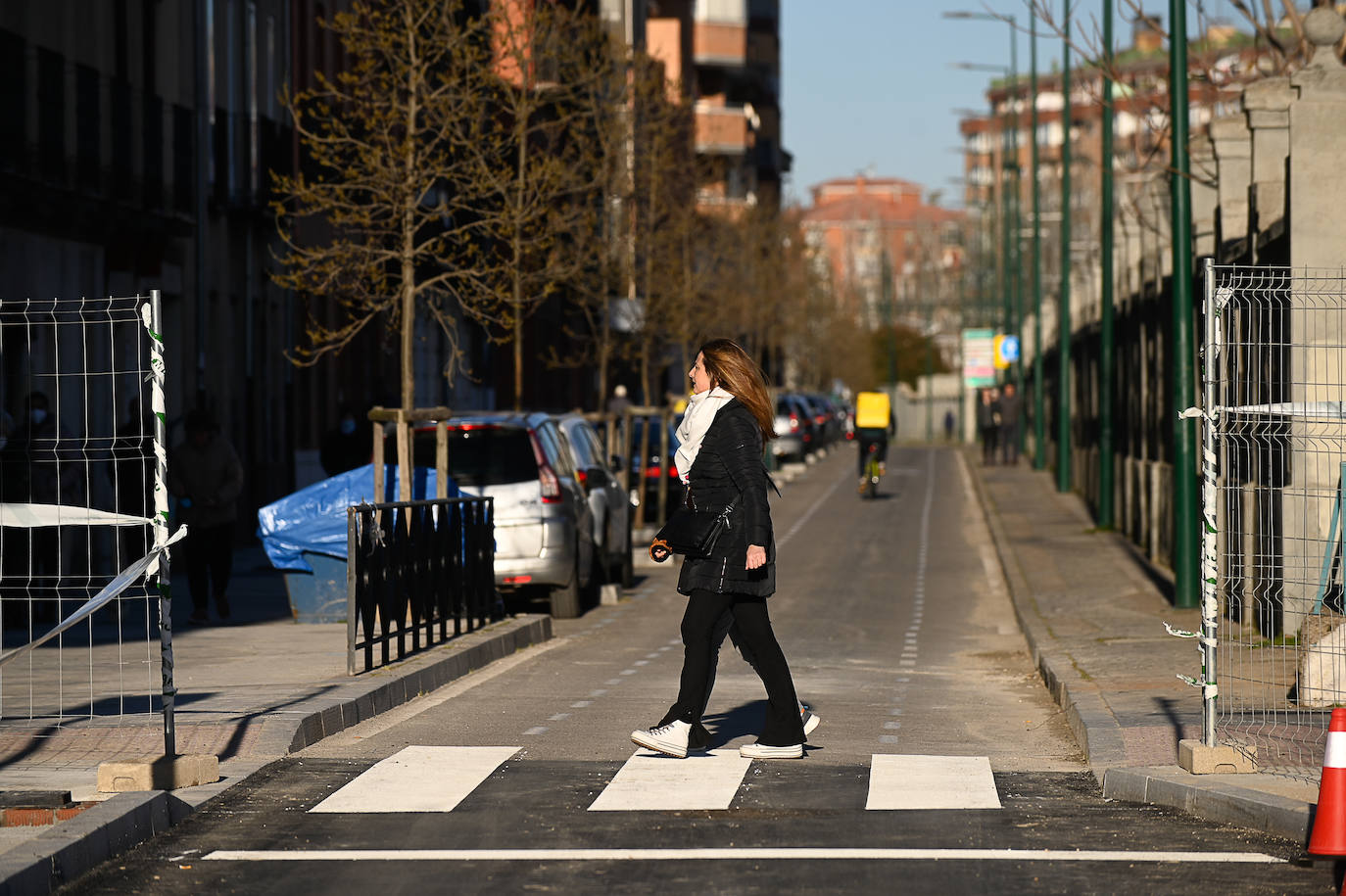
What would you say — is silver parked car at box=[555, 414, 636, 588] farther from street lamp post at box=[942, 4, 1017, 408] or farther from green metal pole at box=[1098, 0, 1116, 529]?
street lamp post at box=[942, 4, 1017, 408]

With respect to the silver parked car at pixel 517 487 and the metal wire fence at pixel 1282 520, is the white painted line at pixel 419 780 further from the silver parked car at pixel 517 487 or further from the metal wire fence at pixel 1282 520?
the silver parked car at pixel 517 487

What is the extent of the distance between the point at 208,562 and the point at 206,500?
54cm

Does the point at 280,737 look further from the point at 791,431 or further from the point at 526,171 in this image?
the point at 791,431

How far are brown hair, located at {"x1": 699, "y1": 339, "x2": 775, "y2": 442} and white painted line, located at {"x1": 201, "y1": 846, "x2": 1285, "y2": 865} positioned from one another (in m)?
2.67

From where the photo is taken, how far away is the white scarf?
33.4 feet

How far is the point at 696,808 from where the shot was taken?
349 inches

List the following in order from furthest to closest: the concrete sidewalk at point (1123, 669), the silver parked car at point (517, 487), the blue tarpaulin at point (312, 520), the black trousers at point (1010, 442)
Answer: the black trousers at point (1010, 442)
the silver parked car at point (517, 487)
the blue tarpaulin at point (312, 520)
the concrete sidewalk at point (1123, 669)

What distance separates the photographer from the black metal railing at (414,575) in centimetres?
1319

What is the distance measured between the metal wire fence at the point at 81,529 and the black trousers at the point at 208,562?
0.39 meters

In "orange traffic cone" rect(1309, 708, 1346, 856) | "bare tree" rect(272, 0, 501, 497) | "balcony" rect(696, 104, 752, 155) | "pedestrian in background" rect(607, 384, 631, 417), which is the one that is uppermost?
"balcony" rect(696, 104, 752, 155)

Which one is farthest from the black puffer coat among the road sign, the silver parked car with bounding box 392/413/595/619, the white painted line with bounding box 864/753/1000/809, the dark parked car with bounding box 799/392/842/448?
the dark parked car with bounding box 799/392/842/448

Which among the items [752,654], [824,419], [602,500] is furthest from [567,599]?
[824,419]

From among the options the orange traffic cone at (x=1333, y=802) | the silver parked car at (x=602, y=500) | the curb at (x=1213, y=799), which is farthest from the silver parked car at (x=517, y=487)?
the orange traffic cone at (x=1333, y=802)

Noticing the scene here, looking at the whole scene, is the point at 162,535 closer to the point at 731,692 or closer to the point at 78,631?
the point at 731,692
